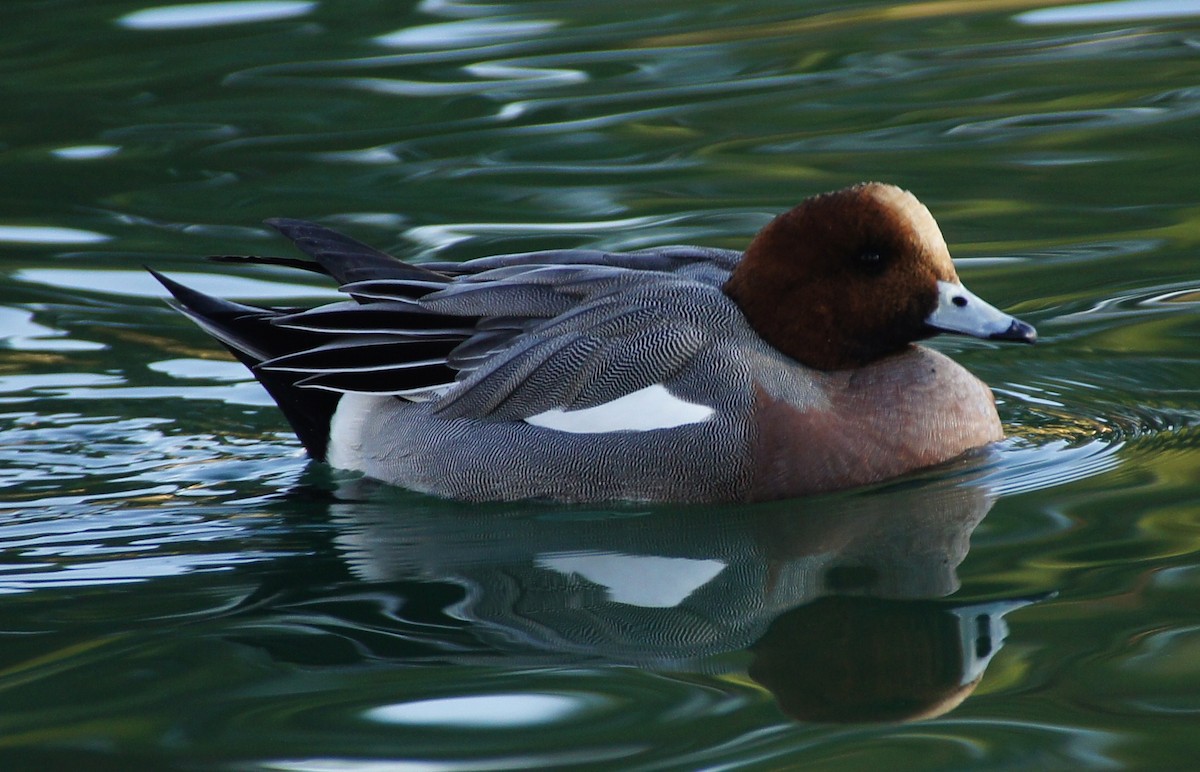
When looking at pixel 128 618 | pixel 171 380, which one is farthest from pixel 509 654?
pixel 171 380

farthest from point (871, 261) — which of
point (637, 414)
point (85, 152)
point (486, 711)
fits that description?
point (85, 152)

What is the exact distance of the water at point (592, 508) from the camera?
11.3 feet

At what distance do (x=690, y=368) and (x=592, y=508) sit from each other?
0.49m

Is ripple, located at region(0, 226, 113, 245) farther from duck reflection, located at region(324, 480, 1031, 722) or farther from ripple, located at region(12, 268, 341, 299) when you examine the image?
duck reflection, located at region(324, 480, 1031, 722)

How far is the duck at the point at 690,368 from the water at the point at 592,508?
0.37ft

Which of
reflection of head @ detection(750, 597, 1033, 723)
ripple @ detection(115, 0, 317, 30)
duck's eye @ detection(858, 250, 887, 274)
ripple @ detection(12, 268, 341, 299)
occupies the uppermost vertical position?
ripple @ detection(115, 0, 317, 30)

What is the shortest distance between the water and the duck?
0.37ft

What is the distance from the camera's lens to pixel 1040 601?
3883 mm

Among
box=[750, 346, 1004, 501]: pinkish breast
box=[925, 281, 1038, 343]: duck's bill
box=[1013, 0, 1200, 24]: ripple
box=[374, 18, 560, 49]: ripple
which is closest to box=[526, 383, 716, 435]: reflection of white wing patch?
box=[750, 346, 1004, 501]: pinkish breast

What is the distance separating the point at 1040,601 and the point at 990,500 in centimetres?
87

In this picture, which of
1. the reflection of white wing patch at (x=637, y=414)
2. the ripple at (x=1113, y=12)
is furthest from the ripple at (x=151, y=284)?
the ripple at (x=1113, y=12)

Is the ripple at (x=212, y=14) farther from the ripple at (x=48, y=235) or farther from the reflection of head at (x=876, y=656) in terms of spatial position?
the reflection of head at (x=876, y=656)

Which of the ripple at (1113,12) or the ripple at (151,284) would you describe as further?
the ripple at (1113,12)

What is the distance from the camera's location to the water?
345cm
